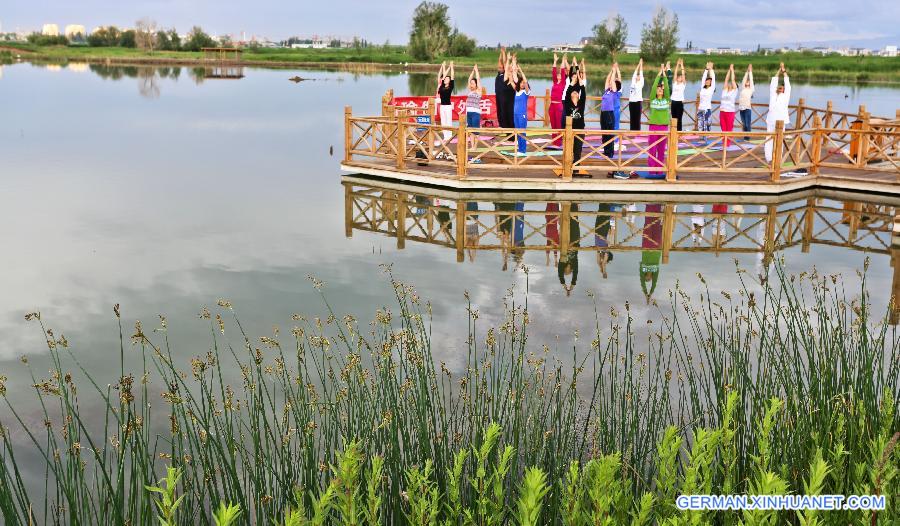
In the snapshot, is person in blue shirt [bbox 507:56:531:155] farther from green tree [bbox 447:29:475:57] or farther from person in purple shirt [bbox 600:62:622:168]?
green tree [bbox 447:29:475:57]

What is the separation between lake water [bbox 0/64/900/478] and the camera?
342 inches

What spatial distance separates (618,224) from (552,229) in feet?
3.12

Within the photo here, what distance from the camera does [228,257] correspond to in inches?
449

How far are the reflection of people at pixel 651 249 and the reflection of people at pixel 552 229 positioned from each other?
1.02 m

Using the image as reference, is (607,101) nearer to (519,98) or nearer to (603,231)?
(519,98)

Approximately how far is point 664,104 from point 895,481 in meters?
12.7

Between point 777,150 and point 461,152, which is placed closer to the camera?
point 777,150

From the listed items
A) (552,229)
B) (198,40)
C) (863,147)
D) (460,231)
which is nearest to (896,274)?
(552,229)

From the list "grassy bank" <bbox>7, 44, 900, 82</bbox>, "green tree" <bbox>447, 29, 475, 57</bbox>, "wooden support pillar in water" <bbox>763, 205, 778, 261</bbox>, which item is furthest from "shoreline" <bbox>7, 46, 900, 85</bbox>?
"wooden support pillar in water" <bbox>763, 205, 778, 261</bbox>

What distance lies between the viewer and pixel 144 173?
18.6 meters

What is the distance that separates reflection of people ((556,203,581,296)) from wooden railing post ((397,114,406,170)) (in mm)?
4158

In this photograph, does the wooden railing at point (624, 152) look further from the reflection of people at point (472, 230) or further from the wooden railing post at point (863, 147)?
the reflection of people at point (472, 230)

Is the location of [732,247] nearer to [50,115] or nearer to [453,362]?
[453,362]

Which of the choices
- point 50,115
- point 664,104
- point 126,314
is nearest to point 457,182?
point 664,104
